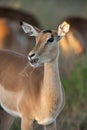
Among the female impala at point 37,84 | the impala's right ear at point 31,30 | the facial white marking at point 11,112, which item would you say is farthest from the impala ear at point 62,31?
the facial white marking at point 11,112

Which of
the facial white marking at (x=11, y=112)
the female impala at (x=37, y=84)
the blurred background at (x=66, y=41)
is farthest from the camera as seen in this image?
the blurred background at (x=66, y=41)

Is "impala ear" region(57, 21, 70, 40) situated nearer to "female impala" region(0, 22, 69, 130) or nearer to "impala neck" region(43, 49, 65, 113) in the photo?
"female impala" region(0, 22, 69, 130)

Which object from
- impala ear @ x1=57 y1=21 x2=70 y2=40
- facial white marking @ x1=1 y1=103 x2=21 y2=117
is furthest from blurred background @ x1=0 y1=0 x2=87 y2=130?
impala ear @ x1=57 y1=21 x2=70 y2=40

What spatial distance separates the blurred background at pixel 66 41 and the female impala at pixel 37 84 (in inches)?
42.1

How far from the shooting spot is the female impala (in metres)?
6.61

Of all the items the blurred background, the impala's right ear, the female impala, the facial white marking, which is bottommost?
the blurred background

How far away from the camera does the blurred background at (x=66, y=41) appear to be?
30.0 ft

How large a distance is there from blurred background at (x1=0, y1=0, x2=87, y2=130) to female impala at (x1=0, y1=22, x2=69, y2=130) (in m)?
1.07

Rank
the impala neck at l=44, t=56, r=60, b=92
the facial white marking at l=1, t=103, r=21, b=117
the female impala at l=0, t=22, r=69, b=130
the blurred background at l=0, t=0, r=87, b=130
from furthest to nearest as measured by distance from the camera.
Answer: the blurred background at l=0, t=0, r=87, b=130 < the facial white marking at l=1, t=103, r=21, b=117 < the impala neck at l=44, t=56, r=60, b=92 < the female impala at l=0, t=22, r=69, b=130

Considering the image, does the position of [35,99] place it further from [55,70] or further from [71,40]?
[71,40]

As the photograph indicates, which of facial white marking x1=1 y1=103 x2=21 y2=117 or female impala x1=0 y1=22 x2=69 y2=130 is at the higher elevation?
female impala x1=0 y1=22 x2=69 y2=130

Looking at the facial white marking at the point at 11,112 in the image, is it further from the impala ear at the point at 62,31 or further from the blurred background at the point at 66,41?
the blurred background at the point at 66,41

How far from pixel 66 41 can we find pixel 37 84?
21.1ft

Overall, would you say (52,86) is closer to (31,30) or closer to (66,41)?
(31,30)
